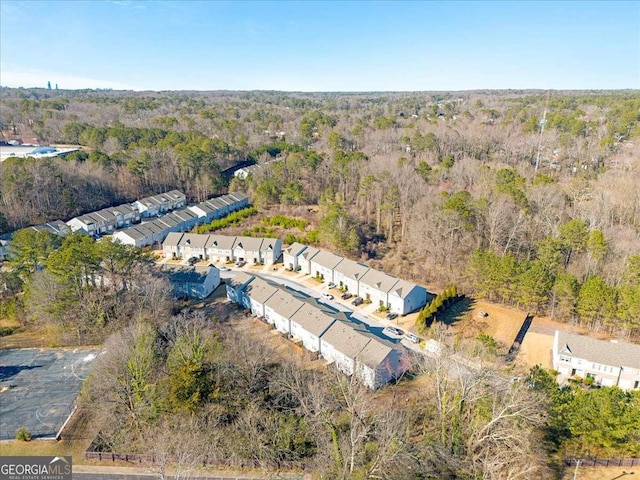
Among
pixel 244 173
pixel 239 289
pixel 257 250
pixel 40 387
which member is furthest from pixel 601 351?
pixel 244 173

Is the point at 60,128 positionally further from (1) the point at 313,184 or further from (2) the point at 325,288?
(2) the point at 325,288

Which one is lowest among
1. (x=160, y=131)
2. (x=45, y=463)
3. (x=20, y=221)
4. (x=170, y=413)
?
(x=45, y=463)

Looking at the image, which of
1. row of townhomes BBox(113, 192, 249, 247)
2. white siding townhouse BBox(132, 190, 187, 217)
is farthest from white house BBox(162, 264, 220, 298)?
white siding townhouse BBox(132, 190, 187, 217)

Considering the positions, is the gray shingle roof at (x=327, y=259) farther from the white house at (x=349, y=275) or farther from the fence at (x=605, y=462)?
the fence at (x=605, y=462)

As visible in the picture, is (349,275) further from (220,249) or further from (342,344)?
(220,249)

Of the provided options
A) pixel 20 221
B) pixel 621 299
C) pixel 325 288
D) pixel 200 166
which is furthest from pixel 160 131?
pixel 621 299

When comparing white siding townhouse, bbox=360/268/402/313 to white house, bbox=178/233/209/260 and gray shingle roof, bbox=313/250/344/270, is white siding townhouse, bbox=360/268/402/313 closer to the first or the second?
gray shingle roof, bbox=313/250/344/270
